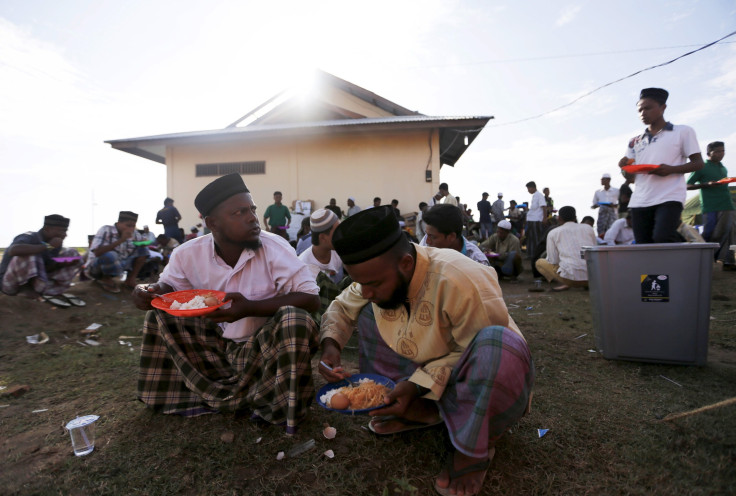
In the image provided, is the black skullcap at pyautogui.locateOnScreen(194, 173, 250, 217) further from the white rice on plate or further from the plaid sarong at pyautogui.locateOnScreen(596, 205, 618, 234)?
the plaid sarong at pyautogui.locateOnScreen(596, 205, 618, 234)

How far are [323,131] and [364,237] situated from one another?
10.9m

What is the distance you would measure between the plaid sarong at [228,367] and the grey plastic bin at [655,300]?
2302 mm

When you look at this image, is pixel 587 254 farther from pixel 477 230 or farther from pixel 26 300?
pixel 477 230

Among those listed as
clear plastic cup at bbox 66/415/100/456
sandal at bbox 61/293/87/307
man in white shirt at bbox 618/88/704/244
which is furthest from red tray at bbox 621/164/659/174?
sandal at bbox 61/293/87/307

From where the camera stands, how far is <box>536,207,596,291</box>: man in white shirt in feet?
21.6

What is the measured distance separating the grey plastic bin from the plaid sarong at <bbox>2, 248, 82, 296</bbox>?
686 cm

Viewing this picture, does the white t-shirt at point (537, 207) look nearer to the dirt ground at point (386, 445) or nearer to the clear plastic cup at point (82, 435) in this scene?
the dirt ground at point (386, 445)

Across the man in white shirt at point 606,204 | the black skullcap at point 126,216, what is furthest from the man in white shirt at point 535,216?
the black skullcap at point 126,216

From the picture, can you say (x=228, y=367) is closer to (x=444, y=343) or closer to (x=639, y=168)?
(x=444, y=343)

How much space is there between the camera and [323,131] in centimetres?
1200

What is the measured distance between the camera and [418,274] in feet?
6.15

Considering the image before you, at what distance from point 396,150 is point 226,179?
10.4 m

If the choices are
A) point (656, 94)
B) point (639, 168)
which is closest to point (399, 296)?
point (639, 168)

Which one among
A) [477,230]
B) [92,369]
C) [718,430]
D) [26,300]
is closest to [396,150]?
[477,230]
